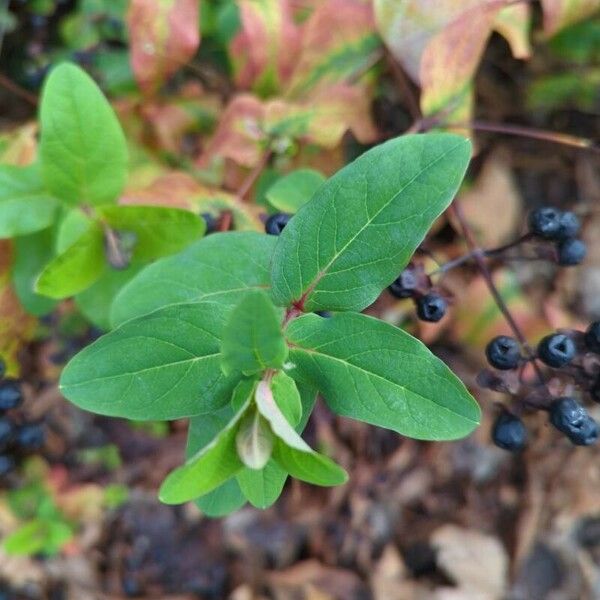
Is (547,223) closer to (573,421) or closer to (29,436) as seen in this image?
(573,421)

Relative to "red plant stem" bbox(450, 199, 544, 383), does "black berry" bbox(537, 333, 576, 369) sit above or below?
above

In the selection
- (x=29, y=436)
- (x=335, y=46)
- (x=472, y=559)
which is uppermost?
(x=335, y=46)

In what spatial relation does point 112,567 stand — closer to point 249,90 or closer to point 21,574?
point 21,574

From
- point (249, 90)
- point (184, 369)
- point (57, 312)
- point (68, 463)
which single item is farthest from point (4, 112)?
point (184, 369)

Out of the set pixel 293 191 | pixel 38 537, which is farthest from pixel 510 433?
pixel 38 537

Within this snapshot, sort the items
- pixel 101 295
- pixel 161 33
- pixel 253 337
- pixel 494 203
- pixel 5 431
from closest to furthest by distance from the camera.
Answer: pixel 253 337
pixel 101 295
pixel 5 431
pixel 161 33
pixel 494 203

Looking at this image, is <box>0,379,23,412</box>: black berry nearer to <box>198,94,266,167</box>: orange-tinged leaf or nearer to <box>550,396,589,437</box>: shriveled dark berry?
<box>198,94,266,167</box>: orange-tinged leaf

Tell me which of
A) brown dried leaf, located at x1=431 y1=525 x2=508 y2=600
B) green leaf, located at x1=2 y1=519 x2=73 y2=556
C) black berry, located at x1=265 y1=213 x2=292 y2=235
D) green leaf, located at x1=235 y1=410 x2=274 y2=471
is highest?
black berry, located at x1=265 y1=213 x2=292 y2=235

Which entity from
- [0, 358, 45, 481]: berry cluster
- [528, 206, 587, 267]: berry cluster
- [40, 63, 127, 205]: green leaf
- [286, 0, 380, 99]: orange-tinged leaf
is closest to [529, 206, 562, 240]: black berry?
[528, 206, 587, 267]: berry cluster
